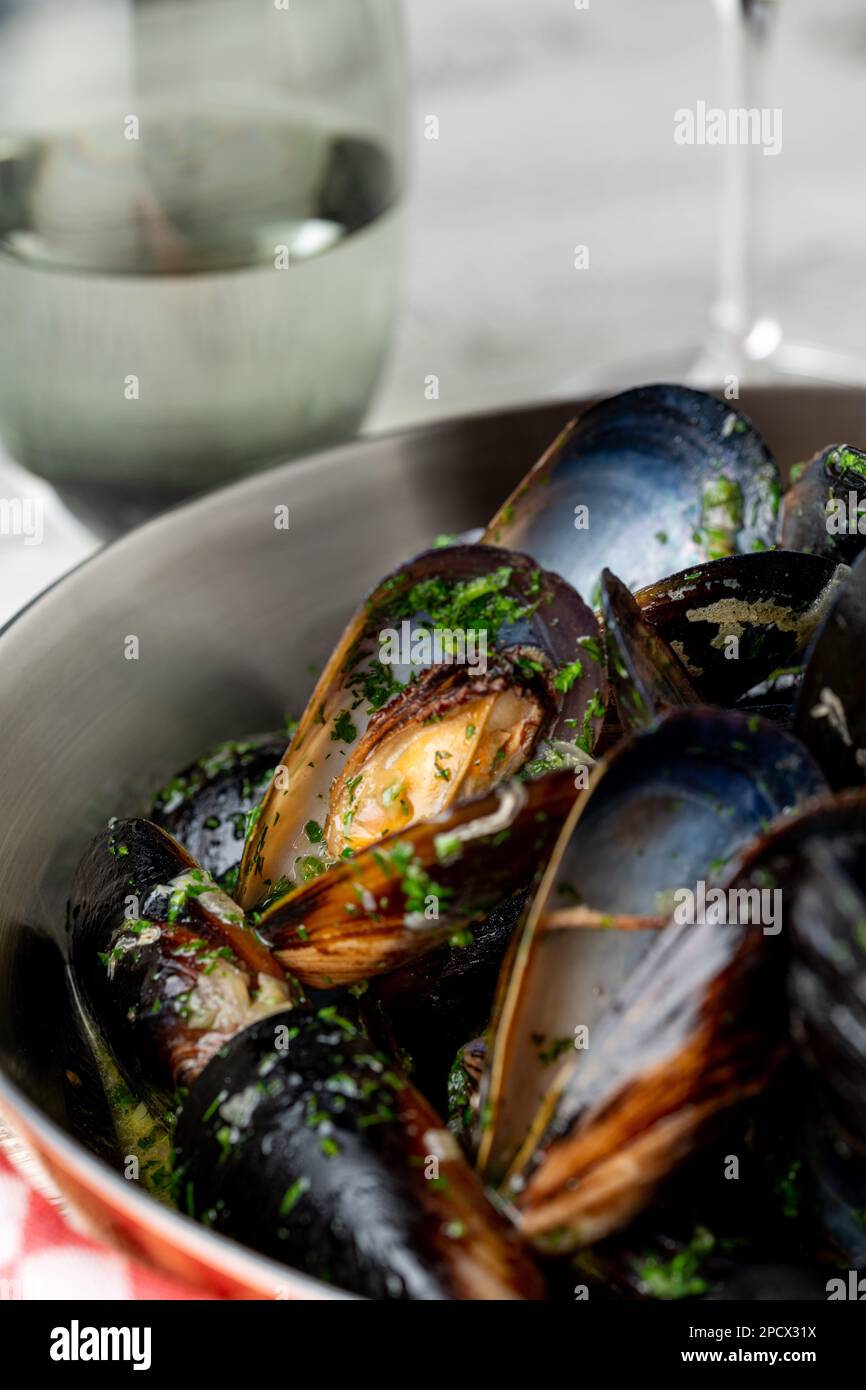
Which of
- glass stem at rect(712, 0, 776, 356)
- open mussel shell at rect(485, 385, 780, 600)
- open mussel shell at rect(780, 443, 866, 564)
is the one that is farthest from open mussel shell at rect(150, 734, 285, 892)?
glass stem at rect(712, 0, 776, 356)

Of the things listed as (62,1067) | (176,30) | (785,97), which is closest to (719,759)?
(62,1067)

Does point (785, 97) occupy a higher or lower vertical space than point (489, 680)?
higher

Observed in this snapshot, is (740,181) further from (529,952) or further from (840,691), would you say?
(529,952)

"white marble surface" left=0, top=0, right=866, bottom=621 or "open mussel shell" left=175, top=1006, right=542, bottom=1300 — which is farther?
"white marble surface" left=0, top=0, right=866, bottom=621

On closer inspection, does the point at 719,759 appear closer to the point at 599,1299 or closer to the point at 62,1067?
the point at 599,1299

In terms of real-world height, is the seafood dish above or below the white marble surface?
below

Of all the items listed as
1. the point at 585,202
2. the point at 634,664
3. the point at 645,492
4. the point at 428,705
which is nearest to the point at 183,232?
the point at 645,492

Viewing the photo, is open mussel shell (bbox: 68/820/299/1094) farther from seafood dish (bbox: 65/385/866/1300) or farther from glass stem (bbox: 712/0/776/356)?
glass stem (bbox: 712/0/776/356)
